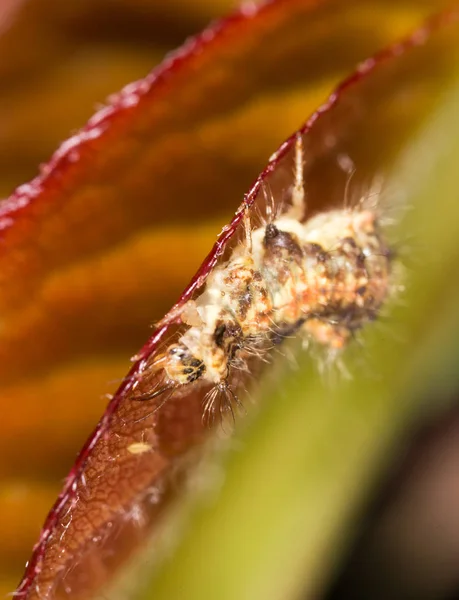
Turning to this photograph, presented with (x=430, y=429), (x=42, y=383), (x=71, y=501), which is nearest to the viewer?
(x=71, y=501)

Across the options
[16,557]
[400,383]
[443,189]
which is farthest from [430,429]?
[16,557]

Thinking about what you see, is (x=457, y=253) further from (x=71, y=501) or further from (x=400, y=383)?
(x=71, y=501)

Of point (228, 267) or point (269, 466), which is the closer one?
point (228, 267)

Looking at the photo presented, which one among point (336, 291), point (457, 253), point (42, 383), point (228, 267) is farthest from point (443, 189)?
point (42, 383)

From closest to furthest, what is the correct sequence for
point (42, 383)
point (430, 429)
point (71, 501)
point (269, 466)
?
point (71, 501) < point (42, 383) < point (269, 466) < point (430, 429)

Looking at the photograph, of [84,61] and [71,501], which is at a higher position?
[84,61]

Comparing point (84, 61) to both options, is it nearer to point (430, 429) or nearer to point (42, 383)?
point (42, 383)

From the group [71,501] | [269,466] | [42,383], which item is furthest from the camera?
[269,466]

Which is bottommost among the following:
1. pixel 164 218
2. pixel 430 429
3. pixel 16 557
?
pixel 430 429

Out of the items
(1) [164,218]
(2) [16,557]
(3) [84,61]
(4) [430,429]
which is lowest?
(4) [430,429]
